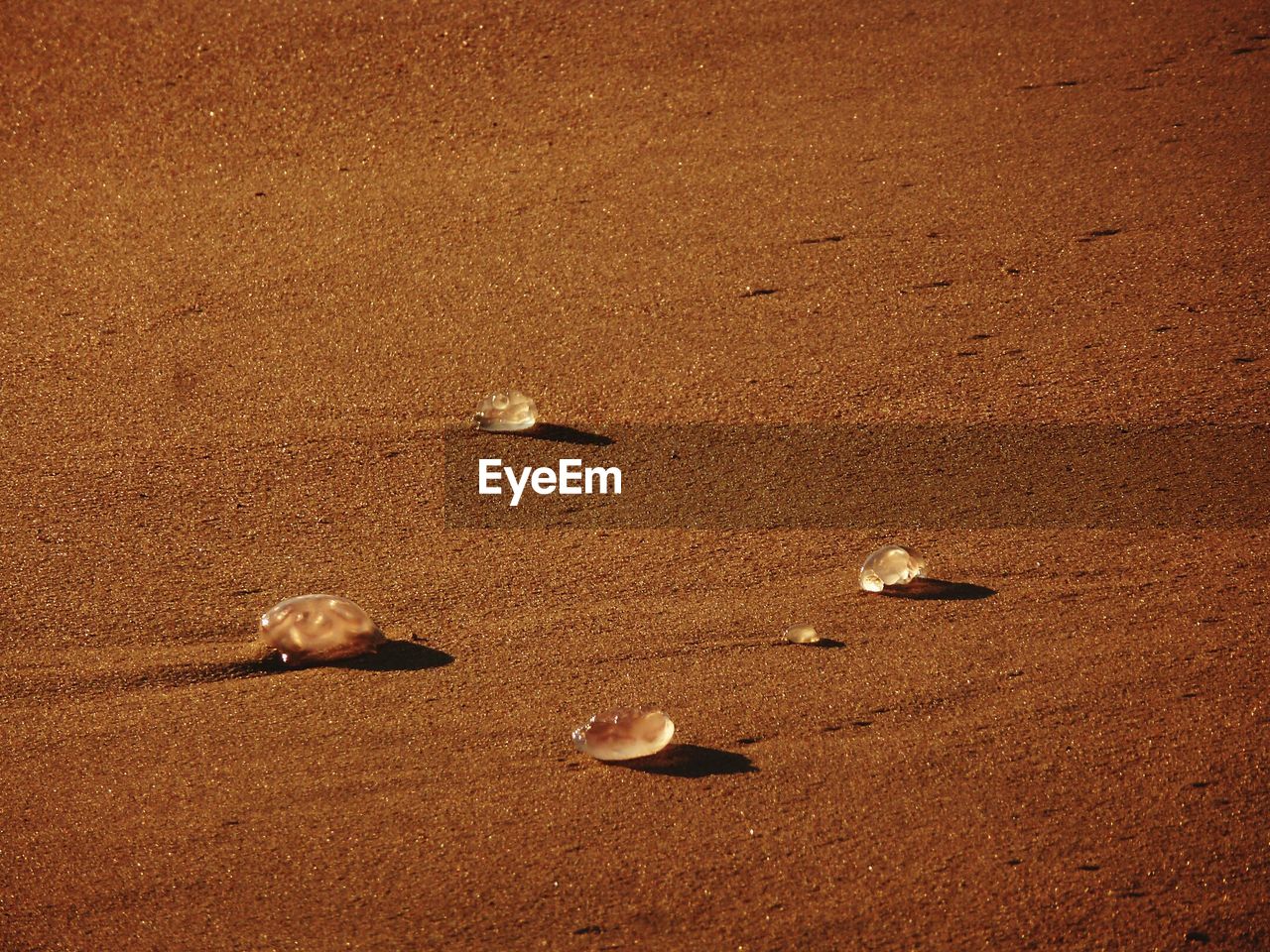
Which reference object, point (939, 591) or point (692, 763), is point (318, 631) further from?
point (939, 591)

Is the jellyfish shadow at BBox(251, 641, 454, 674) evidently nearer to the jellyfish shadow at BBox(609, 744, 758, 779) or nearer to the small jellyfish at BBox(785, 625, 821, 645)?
the jellyfish shadow at BBox(609, 744, 758, 779)

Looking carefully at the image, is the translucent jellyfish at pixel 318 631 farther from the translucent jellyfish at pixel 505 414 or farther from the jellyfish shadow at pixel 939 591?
the jellyfish shadow at pixel 939 591

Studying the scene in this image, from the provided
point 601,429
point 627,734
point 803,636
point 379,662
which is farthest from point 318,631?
point 601,429

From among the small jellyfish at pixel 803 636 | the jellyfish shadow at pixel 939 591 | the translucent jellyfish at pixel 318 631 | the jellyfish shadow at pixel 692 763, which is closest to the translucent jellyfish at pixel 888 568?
the jellyfish shadow at pixel 939 591

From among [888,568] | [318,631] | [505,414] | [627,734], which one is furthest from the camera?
[505,414]

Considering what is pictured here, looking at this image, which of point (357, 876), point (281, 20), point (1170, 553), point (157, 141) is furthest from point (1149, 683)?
point (281, 20)
